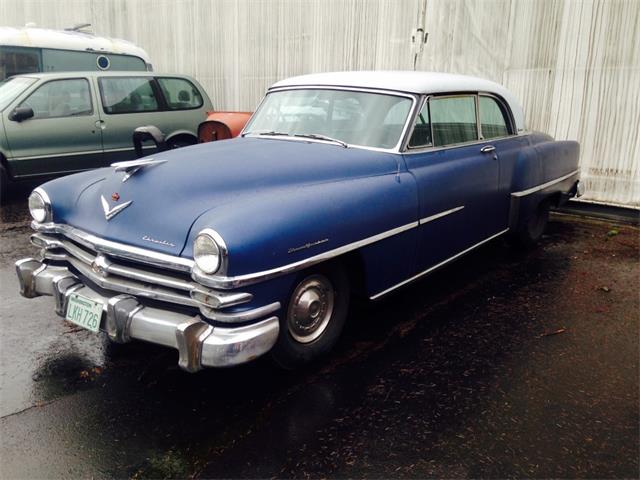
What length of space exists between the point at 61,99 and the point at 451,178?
5781 millimetres

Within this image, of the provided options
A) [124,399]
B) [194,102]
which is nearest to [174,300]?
[124,399]

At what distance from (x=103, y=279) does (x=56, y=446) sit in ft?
2.74

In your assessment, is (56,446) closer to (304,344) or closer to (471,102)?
(304,344)

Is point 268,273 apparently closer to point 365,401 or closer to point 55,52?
point 365,401

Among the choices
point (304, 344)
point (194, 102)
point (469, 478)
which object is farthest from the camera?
point (194, 102)

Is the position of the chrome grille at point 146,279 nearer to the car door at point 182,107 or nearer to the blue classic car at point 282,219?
the blue classic car at point 282,219

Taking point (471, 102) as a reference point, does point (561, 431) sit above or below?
below

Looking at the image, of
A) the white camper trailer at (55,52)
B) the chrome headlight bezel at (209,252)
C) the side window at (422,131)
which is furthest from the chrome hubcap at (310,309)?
the white camper trailer at (55,52)

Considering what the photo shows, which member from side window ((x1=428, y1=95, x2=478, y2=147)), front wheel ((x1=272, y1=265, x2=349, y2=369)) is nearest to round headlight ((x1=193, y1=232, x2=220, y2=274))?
front wheel ((x1=272, y1=265, x2=349, y2=369))

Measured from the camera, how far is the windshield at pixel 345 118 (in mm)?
3848

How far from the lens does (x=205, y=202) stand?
2.91 m

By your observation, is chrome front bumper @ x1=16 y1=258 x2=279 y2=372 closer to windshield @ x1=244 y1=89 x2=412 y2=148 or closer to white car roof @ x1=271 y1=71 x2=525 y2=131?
windshield @ x1=244 y1=89 x2=412 y2=148

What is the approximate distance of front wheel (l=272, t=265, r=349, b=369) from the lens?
117 inches

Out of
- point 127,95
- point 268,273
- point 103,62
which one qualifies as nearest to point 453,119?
point 268,273
